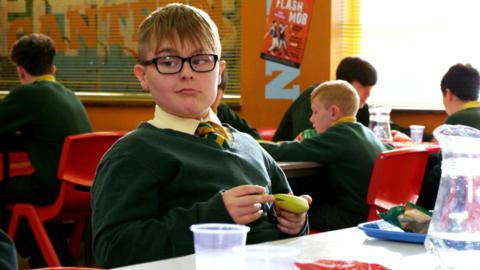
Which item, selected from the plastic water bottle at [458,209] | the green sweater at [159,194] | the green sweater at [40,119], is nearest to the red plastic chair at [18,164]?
the green sweater at [40,119]

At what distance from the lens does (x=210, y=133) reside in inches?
77.7

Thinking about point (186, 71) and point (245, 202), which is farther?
point (186, 71)

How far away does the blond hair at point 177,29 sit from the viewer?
1.93 metres

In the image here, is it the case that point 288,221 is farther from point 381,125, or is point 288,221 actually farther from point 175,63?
point 381,125

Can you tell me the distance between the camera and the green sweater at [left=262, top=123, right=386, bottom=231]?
151 inches

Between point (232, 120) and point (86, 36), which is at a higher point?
point (86, 36)

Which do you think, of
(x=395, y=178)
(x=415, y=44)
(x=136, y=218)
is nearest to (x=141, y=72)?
(x=136, y=218)

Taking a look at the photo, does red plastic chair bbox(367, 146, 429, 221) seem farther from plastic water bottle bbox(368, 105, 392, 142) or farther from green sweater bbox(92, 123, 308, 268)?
green sweater bbox(92, 123, 308, 268)

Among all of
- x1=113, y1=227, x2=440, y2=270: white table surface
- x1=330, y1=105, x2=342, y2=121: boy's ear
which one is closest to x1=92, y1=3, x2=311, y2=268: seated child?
x1=113, y1=227, x2=440, y2=270: white table surface

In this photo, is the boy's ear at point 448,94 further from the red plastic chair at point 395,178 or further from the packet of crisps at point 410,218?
the packet of crisps at point 410,218

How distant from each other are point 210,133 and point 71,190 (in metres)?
2.44

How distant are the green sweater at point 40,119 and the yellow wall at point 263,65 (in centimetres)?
190

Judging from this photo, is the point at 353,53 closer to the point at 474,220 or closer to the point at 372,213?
the point at 372,213

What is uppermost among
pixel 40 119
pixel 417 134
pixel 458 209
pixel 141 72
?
pixel 141 72
